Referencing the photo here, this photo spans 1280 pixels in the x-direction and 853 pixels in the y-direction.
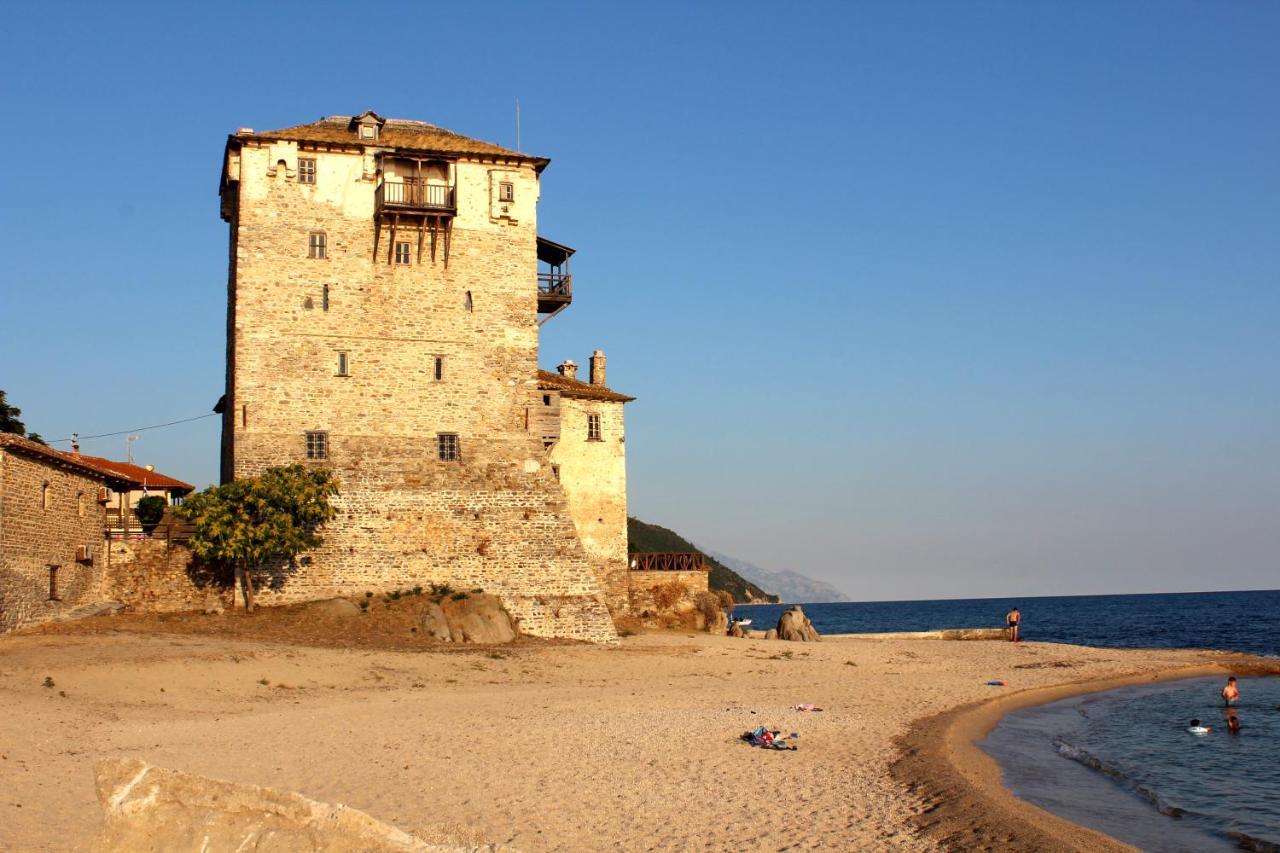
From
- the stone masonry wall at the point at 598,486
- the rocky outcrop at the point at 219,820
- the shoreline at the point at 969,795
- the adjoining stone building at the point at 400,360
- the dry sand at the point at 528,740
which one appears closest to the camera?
the rocky outcrop at the point at 219,820

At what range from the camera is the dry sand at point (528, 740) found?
16.1 meters

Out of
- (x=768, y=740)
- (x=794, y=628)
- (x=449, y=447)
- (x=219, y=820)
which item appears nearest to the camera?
(x=219, y=820)

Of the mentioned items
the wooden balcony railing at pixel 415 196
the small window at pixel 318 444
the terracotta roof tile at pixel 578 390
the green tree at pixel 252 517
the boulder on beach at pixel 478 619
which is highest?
the wooden balcony railing at pixel 415 196

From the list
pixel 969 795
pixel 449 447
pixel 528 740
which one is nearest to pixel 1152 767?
pixel 969 795

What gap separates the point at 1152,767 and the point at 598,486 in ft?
81.7

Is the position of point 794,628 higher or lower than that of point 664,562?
lower

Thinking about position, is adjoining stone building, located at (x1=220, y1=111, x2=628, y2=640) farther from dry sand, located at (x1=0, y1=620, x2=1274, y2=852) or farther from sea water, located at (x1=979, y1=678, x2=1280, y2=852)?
sea water, located at (x1=979, y1=678, x2=1280, y2=852)

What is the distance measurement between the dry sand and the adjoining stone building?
5180 millimetres

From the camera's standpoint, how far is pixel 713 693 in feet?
99.6

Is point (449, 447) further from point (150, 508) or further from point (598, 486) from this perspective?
point (150, 508)

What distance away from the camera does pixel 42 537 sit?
32188 mm

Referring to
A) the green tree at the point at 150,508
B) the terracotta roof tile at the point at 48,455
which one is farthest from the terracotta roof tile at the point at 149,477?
the terracotta roof tile at the point at 48,455

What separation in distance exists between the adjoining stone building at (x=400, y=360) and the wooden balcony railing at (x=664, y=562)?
6.07 meters

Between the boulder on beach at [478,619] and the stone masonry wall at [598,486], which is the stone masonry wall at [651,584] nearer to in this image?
the stone masonry wall at [598,486]
